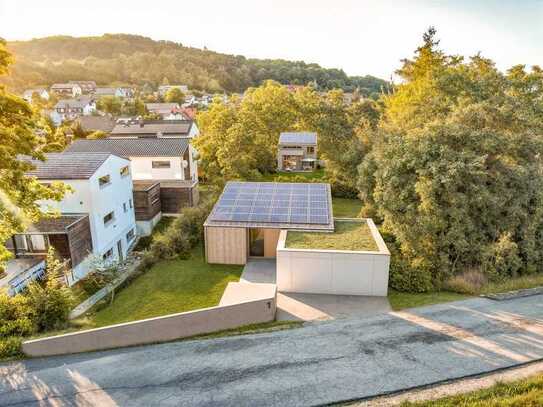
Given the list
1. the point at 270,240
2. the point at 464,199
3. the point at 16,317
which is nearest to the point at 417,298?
the point at 464,199

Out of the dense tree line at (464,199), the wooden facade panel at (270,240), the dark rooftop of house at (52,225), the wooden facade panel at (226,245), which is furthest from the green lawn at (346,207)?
the dark rooftop of house at (52,225)

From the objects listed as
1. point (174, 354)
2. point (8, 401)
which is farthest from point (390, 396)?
point (8, 401)

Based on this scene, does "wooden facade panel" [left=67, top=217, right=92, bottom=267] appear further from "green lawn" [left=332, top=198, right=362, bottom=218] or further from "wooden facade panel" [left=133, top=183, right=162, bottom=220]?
"green lawn" [left=332, top=198, right=362, bottom=218]

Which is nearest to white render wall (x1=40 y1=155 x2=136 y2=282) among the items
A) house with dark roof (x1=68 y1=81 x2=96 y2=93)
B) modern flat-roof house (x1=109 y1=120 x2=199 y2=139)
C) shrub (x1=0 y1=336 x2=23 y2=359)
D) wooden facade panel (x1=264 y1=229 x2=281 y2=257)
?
shrub (x1=0 y1=336 x2=23 y2=359)

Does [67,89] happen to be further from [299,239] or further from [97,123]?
[299,239]

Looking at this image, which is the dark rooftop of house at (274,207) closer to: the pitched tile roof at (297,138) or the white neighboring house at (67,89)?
the pitched tile roof at (297,138)

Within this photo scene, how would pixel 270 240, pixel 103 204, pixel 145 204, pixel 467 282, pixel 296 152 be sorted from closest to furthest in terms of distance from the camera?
1. pixel 467 282
2. pixel 270 240
3. pixel 103 204
4. pixel 145 204
5. pixel 296 152
